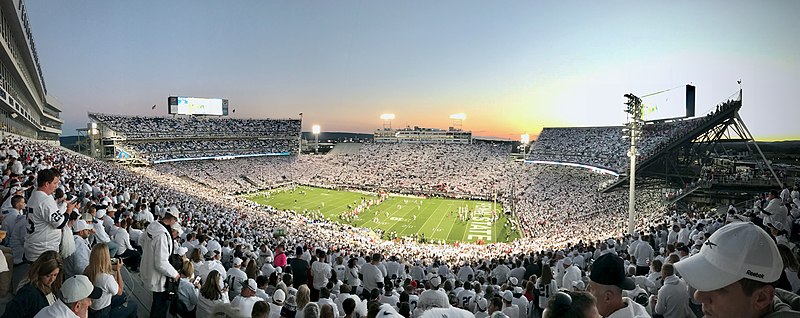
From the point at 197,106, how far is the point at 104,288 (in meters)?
80.7

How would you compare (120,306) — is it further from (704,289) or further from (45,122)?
(45,122)

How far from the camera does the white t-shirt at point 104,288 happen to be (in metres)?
4.02

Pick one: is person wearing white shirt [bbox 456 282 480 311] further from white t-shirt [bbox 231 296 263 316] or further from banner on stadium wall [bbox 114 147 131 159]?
banner on stadium wall [bbox 114 147 131 159]

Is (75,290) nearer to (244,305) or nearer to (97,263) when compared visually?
(97,263)

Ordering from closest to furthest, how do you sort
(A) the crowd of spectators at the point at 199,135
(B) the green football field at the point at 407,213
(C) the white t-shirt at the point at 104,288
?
(C) the white t-shirt at the point at 104,288 < (B) the green football field at the point at 407,213 < (A) the crowd of spectators at the point at 199,135

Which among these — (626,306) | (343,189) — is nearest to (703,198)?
(626,306)

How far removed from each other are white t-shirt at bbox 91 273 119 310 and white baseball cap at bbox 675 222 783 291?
4794mm

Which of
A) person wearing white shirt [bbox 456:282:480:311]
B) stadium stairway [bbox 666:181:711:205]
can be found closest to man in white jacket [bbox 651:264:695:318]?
person wearing white shirt [bbox 456:282:480:311]

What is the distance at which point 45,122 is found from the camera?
5534 cm

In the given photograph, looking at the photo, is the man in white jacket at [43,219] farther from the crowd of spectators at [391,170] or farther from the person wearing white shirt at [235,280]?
the crowd of spectators at [391,170]

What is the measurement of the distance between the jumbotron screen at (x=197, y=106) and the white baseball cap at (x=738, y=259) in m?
82.5

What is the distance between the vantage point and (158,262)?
16.9 ft

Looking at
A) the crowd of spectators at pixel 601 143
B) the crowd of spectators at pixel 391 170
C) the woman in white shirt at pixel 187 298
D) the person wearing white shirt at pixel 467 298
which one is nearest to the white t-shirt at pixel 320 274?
the person wearing white shirt at pixel 467 298

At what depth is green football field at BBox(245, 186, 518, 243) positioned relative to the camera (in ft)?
112
